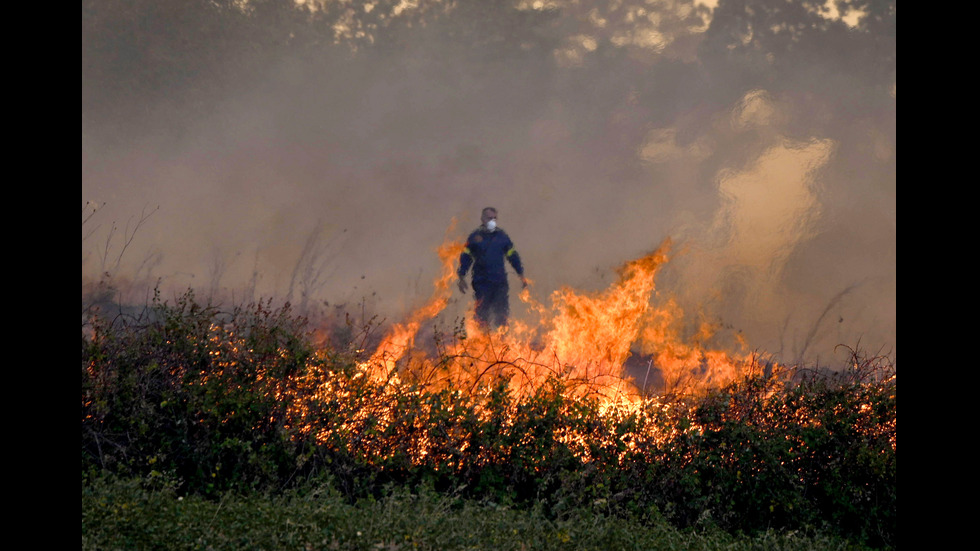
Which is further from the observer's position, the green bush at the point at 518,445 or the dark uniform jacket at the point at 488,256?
the dark uniform jacket at the point at 488,256

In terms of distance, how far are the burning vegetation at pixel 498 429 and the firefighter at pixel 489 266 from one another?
3444 mm

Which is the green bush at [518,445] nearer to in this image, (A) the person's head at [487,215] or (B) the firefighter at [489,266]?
(B) the firefighter at [489,266]

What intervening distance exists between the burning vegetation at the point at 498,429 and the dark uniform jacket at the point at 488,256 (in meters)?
3.63

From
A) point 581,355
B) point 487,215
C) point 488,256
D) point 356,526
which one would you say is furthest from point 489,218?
point 356,526

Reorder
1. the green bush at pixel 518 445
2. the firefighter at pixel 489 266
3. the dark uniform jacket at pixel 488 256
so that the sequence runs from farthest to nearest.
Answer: the dark uniform jacket at pixel 488 256, the firefighter at pixel 489 266, the green bush at pixel 518 445

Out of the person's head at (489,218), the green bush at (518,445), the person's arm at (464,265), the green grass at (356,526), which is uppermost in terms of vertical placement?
the person's head at (489,218)

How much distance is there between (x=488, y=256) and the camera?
436 inches

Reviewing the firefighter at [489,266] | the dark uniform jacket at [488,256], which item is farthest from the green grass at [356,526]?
the dark uniform jacket at [488,256]

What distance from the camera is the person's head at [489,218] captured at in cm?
1112

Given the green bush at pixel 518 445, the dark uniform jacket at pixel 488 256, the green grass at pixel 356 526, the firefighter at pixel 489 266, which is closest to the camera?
the green grass at pixel 356 526

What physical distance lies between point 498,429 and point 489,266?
4425 millimetres

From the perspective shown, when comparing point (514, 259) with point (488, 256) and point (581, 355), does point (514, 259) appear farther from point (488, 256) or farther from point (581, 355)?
point (581, 355)

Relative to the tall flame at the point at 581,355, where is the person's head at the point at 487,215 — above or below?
above

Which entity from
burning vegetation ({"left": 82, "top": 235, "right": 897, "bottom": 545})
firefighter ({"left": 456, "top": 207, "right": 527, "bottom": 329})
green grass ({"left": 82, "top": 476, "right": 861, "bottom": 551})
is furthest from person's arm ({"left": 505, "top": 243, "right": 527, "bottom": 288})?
green grass ({"left": 82, "top": 476, "right": 861, "bottom": 551})
